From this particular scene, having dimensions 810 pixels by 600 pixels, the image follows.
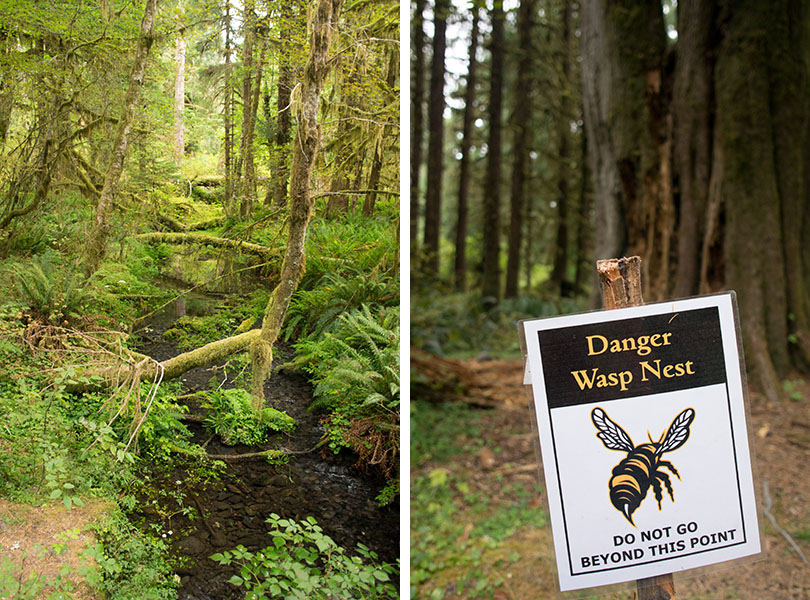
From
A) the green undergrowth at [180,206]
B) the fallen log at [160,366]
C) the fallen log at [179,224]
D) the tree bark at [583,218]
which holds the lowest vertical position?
the fallen log at [160,366]

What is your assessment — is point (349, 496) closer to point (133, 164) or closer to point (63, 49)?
point (133, 164)

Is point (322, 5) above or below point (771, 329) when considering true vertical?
above

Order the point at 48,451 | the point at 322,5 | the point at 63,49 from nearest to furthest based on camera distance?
the point at 48,451, the point at 63,49, the point at 322,5

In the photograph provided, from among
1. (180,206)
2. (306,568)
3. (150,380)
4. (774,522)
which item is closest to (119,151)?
(180,206)

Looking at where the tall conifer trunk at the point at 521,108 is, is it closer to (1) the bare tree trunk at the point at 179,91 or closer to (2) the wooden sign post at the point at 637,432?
(1) the bare tree trunk at the point at 179,91

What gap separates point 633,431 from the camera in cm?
130

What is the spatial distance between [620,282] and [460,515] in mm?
3180

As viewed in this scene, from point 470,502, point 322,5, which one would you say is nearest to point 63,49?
point 322,5

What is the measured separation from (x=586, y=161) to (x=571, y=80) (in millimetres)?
1821

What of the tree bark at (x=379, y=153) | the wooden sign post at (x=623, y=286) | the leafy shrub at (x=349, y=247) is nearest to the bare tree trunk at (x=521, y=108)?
the tree bark at (x=379, y=153)

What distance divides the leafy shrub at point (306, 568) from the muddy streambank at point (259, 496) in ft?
0.10

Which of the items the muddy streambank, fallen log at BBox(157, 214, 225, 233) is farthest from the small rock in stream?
fallen log at BBox(157, 214, 225, 233)

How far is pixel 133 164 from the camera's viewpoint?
1.97 metres

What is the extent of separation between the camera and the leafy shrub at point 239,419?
203 centimetres
